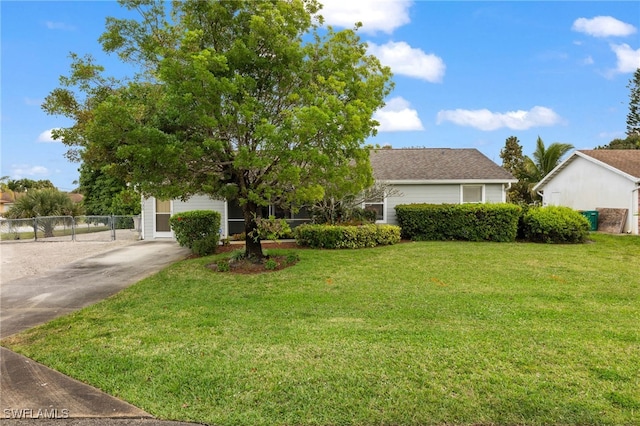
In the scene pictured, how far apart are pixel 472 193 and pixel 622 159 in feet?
30.5

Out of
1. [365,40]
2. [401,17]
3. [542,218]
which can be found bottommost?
[542,218]

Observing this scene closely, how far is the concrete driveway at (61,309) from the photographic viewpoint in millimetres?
3234

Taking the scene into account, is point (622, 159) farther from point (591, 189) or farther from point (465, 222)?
point (465, 222)

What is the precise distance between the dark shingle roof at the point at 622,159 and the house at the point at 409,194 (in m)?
6.30

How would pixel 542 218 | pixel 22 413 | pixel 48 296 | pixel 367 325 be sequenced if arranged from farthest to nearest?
pixel 542 218, pixel 48 296, pixel 367 325, pixel 22 413

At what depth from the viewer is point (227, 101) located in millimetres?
7512

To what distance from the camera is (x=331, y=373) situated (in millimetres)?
3658

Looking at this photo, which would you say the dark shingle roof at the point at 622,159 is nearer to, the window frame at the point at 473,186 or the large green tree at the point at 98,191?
the window frame at the point at 473,186

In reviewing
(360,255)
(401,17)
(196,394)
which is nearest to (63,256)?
(360,255)

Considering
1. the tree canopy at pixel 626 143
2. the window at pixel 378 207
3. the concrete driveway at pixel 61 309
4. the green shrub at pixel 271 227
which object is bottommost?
the concrete driveway at pixel 61 309

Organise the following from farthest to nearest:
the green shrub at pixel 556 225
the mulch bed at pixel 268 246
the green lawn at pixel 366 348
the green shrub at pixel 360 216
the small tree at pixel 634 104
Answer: the small tree at pixel 634 104 → the green shrub at pixel 360 216 → the green shrub at pixel 556 225 → the mulch bed at pixel 268 246 → the green lawn at pixel 366 348

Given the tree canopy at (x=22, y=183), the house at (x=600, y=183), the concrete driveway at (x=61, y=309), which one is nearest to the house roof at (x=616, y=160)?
the house at (x=600, y=183)

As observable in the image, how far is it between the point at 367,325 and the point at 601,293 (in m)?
4.59

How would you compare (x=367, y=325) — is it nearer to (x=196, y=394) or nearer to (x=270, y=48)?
(x=196, y=394)
